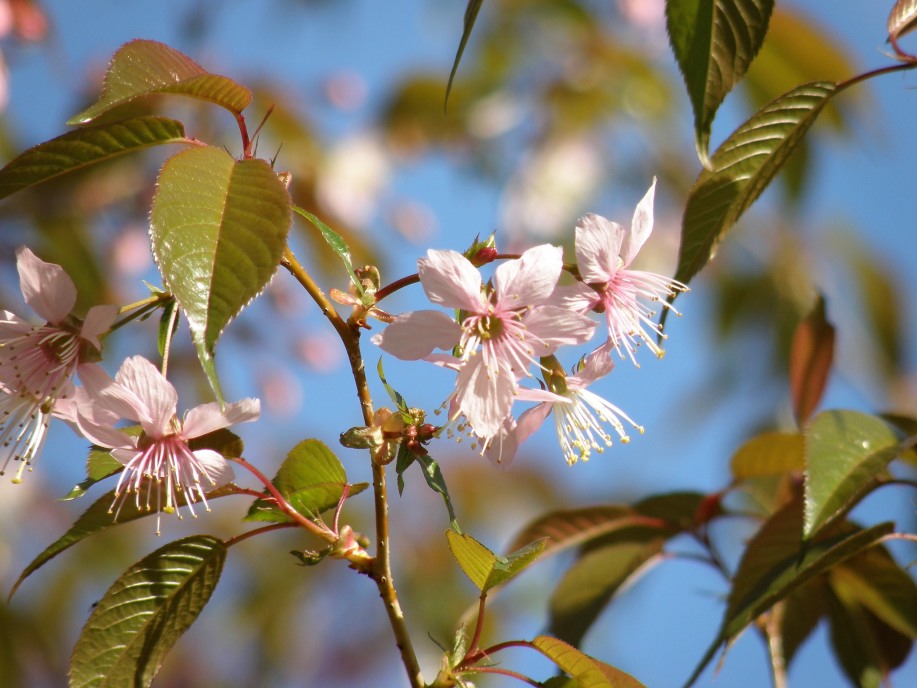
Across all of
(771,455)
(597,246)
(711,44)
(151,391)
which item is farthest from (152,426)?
(771,455)

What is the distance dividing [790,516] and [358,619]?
115 inches

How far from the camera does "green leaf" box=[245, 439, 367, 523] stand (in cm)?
63

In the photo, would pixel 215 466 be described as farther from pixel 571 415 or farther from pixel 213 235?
pixel 571 415

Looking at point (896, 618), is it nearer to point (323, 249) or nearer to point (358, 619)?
point (323, 249)

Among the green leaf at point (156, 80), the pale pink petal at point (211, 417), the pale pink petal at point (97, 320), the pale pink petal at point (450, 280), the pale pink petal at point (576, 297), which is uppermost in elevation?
the green leaf at point (156, 80)

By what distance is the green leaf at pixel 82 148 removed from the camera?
57 cm

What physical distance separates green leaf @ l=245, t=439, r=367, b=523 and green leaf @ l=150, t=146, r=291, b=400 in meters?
0.13

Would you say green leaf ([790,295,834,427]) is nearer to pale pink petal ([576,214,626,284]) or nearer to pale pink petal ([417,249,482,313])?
pale pink petal ([576,214,626,284])

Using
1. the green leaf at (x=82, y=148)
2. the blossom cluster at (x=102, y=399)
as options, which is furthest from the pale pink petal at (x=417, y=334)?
the green leaf at (x=82, y=148)

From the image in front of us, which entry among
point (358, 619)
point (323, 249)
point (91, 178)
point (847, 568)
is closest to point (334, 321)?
point (847, 568)

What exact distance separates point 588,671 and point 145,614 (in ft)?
0.98

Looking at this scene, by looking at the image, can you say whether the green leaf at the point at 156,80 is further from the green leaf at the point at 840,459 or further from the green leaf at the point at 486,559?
the green leaf at the point at 840,459

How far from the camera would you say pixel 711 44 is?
23.2 inches

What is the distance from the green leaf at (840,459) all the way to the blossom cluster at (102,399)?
0.41m
